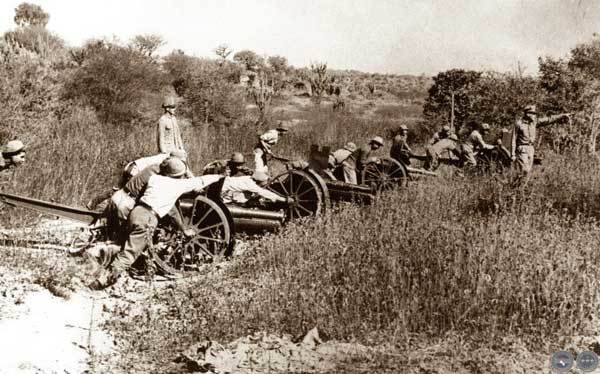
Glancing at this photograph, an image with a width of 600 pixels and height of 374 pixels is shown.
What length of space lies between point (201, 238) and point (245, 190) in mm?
1028

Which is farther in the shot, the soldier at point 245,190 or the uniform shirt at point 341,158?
the uniform shirt at point 341,158

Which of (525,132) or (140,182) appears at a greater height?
(525,132)

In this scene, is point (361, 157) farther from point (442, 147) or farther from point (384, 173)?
point (442, 147)

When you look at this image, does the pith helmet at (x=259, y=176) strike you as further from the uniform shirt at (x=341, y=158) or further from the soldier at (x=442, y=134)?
the soldier at (x=442, y=134)

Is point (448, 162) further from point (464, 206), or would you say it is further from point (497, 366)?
point (497, 366)

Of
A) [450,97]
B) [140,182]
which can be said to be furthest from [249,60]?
[140,182]

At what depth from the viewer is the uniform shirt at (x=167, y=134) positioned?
9.20 m

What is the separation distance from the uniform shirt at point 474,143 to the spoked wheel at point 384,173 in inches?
80.3

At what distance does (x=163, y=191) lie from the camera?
6707mm

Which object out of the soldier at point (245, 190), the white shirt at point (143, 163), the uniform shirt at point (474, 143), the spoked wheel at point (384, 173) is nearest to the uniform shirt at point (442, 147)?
the uniform shirt at point (474, 143)

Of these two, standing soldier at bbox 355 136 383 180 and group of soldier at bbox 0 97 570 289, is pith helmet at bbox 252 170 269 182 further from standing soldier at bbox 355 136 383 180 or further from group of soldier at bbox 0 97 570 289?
standing soldier at bbox 355 136 383 180

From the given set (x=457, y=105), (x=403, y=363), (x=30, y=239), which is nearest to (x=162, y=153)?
(x=30, y=239)

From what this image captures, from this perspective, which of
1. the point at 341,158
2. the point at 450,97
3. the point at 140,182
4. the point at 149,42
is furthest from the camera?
the point at 149,42

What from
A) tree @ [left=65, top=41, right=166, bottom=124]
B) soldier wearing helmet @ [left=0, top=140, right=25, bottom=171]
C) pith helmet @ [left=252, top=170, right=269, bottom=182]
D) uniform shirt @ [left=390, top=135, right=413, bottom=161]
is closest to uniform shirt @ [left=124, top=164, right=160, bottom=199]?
soldier wearing helmet @ [left=0, top=140, right=25, bottom=171]
